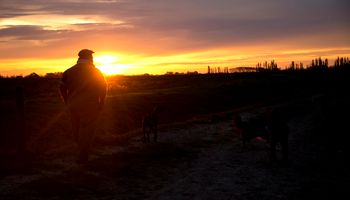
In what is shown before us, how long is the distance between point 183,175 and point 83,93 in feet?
12.0

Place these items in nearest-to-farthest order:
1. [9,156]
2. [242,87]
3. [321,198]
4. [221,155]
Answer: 1. [321,198]
2. [9,156]
3. [221,155]
4. [242,87]

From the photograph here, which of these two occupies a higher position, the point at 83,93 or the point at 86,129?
the point at 83,93

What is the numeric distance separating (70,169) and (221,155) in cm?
599

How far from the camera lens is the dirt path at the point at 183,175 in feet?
34.5

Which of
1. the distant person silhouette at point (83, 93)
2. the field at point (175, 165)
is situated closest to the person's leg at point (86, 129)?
the distant person silhouette at point (83, 93)

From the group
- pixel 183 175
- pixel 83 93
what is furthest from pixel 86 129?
pixel 183 175

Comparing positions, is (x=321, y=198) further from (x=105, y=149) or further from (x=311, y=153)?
(x=105, y=149)

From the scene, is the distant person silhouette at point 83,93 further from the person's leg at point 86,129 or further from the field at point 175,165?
the field at point 175,165

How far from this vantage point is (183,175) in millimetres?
12797

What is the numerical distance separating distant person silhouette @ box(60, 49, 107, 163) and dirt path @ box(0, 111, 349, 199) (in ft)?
3.88

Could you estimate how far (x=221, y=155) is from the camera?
16.4 m

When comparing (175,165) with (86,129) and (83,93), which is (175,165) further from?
(83,93)

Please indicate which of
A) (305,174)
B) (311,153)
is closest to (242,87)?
(311,153)

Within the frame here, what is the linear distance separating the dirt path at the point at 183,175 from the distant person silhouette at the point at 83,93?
3.88ft
